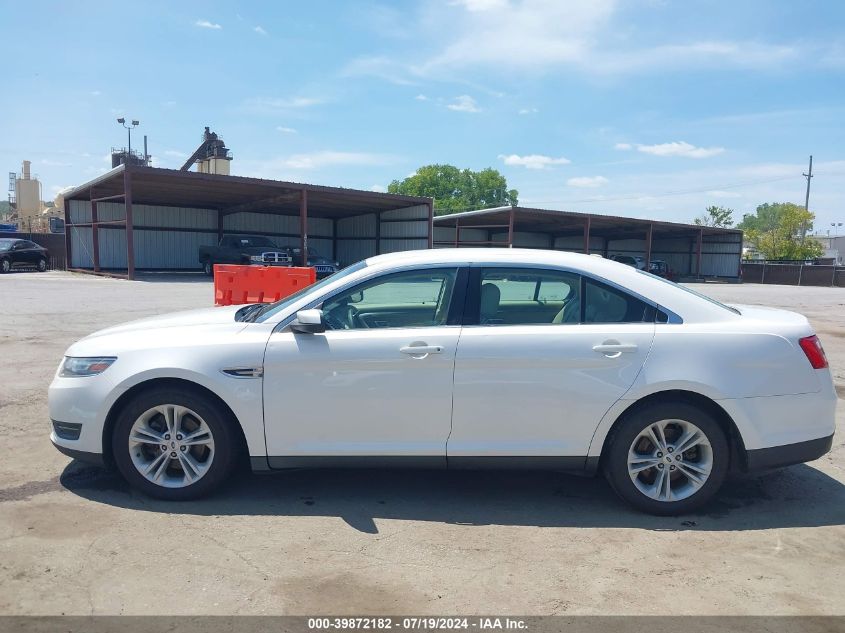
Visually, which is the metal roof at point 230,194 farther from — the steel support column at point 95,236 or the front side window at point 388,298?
the front side window at point 388,298

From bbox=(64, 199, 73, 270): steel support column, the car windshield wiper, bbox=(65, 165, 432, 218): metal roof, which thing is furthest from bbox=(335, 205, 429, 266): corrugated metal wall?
the car windshield wiper

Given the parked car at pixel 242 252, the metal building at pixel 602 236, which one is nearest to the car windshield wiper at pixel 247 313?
the parked car at pixel 242 252

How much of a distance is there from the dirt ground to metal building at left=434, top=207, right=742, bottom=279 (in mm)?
32621

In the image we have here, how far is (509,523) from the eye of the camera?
3871 millimetres

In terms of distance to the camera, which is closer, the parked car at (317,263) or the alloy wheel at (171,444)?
the alloy wheel at (171,444)

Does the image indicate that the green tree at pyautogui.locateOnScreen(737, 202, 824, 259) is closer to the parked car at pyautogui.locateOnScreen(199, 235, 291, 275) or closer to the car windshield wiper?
the parked car at pyautogui.locateOnScreen(199, 235, 291, 275)

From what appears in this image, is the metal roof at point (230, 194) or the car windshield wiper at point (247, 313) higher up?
the metal roof at point (230, 194)

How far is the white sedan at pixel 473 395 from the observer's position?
3.87m

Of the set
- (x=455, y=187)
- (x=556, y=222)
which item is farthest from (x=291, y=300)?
(x=455, y=187)

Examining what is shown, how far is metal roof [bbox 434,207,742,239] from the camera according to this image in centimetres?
3750

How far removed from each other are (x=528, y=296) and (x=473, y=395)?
845 mm

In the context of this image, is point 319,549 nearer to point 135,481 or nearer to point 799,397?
point 135,481

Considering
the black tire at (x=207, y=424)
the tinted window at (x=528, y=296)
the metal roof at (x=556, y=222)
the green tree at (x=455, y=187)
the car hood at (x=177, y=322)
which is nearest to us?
the black tire at (x=207, y=424)

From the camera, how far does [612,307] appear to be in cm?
407
